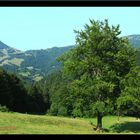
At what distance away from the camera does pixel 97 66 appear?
2659cm

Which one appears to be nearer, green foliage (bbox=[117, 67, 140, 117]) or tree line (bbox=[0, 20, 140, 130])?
green foliage (bbox=[117, 67, 140, 117])

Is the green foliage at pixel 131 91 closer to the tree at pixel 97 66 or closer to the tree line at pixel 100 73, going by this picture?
the tree line at pixel 100 73

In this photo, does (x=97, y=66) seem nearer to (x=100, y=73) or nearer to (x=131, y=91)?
(x=100, y=73)

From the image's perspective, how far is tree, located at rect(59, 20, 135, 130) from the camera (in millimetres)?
25859

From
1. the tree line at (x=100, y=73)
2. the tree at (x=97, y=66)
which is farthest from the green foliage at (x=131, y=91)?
the tree at (x=97, y=66)

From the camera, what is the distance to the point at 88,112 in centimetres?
2591

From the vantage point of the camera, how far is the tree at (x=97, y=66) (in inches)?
1018

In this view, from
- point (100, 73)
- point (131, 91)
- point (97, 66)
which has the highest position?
point (97, 66)

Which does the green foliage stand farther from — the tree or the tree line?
the tree

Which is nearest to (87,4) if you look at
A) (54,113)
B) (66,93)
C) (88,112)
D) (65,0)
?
(65,0)

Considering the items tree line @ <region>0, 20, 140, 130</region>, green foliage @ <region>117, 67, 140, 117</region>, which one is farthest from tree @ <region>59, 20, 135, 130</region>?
green foliage @ <region>117, 67, 140, 117</region>

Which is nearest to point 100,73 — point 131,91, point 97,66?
point 97,66
